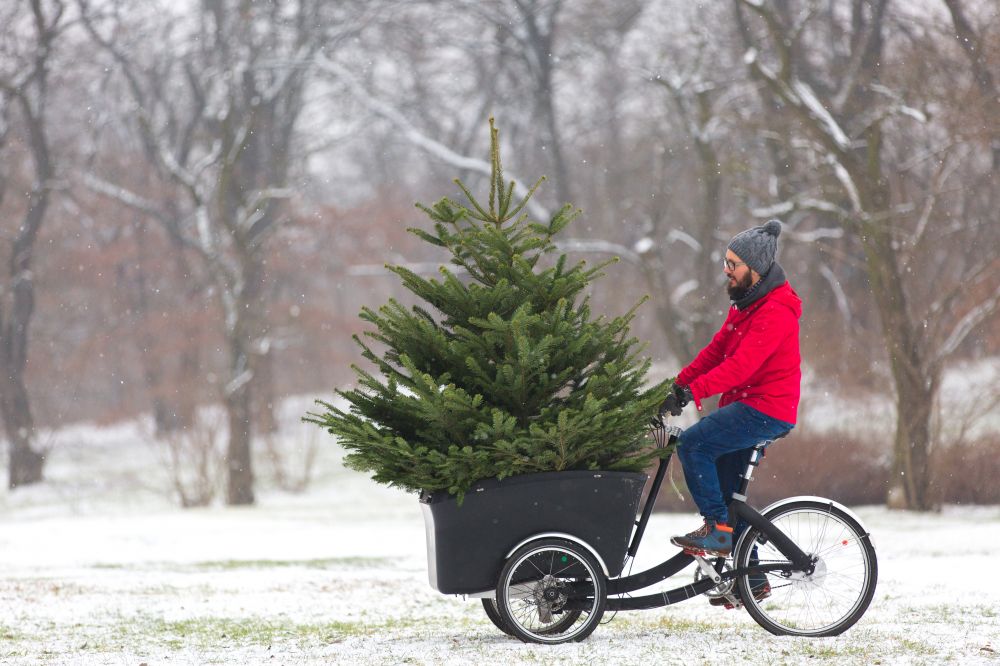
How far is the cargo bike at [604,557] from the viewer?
5.36 metres

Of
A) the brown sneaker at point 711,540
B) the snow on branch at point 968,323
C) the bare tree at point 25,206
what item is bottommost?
the brown sneaker at point 711,540

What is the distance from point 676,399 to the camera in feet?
17.6

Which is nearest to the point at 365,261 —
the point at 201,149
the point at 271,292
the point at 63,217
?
the point at 271,292

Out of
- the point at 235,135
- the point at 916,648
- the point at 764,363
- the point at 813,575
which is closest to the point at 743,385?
the point at 764,363

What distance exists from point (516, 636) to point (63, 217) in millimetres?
23138

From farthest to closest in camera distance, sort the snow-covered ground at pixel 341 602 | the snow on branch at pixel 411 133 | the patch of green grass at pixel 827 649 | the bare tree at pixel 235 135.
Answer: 1. the bare tree at pixel 235 135
2. the snow on branch at pixel 411 133
3. the snow-covered ground at pixel 341 602
4. the patch of green grass at pixel 827 649

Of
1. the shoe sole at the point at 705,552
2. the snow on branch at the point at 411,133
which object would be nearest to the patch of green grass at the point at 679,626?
the shoe sole at the point at 705,552

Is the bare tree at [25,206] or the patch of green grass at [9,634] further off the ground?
the bare tree at [25,206]

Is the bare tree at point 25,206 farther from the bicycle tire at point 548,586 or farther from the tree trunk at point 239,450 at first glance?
the bicycle tire at point 548,586

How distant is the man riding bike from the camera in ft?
17.4

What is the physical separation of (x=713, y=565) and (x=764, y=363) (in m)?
0.98

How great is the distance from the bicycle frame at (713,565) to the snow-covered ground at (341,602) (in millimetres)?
200

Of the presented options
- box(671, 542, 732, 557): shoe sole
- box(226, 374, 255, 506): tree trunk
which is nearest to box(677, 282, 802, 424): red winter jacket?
box(671, 542, 732, 557): shoe sole

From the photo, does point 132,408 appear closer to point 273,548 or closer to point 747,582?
point 273,548
